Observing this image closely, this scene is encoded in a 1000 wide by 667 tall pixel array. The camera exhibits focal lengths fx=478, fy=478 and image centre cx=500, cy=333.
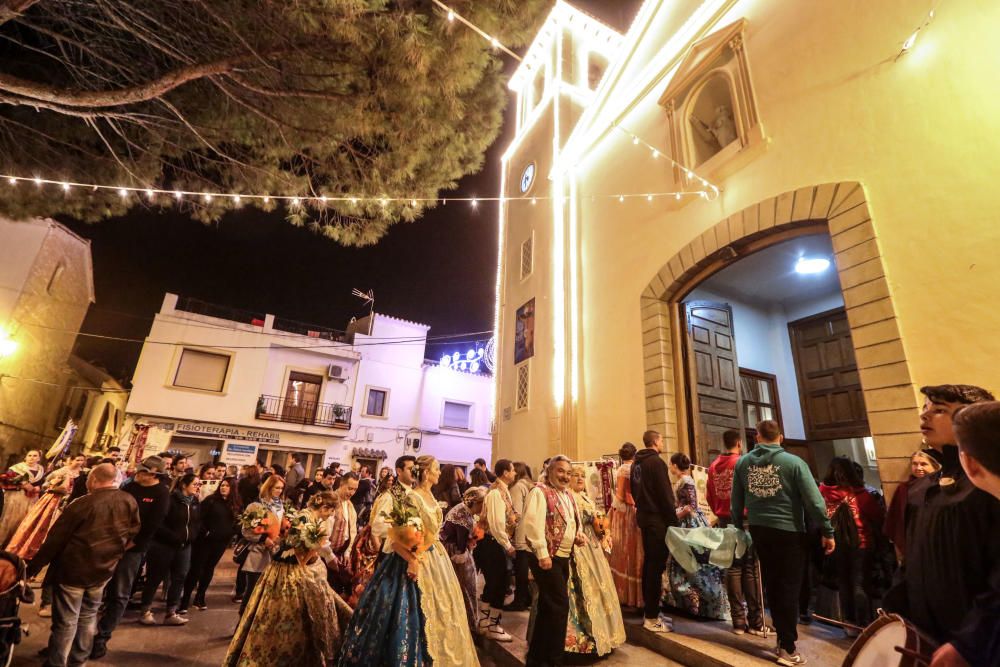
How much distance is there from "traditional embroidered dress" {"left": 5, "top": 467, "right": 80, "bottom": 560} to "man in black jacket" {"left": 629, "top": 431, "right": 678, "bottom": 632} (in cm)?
674

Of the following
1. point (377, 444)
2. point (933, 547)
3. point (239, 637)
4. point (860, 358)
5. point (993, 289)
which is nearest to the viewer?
point (933, 547)

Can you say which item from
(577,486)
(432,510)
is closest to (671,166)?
(577,486)

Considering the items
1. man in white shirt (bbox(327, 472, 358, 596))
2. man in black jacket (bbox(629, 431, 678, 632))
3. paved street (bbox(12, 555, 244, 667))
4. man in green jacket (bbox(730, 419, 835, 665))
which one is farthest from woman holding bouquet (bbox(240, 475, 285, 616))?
man in green jacket (bbox(730, 419, 835, 665))

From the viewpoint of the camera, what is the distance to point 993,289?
385cm

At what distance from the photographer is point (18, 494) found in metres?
6.35

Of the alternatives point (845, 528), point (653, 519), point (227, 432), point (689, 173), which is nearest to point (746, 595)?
point (653, 519)

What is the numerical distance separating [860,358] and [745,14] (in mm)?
5366

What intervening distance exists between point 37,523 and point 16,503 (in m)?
0.71

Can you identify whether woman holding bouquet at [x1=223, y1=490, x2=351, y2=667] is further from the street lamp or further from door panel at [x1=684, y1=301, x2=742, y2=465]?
the street lamp

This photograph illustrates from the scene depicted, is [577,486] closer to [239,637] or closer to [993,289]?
[239,637]

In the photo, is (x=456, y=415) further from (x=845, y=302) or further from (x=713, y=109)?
(x=845, y=302)

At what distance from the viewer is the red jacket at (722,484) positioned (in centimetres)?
497

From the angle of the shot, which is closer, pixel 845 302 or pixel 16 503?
pixel 845 302

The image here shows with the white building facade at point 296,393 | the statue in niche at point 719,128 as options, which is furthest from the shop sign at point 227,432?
the statue in niche at point 719,128
